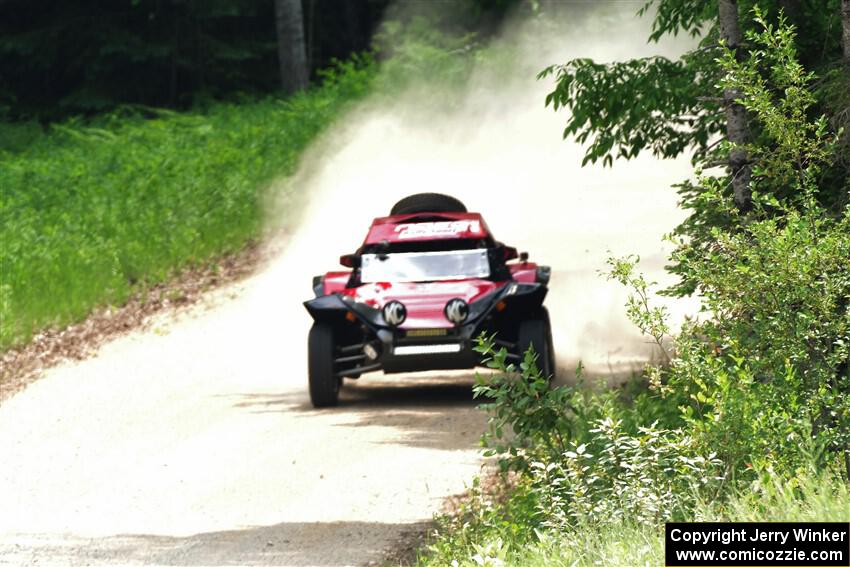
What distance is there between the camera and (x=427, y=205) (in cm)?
1670

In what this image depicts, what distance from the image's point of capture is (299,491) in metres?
11.0

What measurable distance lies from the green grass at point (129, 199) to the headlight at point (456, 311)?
6584 millimetres

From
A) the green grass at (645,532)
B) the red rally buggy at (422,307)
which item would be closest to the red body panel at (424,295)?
the red rally buggy at (422,307)

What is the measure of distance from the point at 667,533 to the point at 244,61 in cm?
3732

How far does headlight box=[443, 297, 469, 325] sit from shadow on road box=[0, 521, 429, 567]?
4.04 meters

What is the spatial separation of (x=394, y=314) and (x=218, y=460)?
2.55 meters

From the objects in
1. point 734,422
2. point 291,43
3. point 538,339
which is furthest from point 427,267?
point 291,43

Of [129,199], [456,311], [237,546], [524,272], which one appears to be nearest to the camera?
[237,546]

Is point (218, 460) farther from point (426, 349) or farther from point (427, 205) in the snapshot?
point (427, 205)

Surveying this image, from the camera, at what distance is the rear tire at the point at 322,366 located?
14.0m

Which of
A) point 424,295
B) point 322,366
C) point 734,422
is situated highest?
point 424,295

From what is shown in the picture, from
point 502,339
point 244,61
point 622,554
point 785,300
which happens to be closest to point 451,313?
point 502,339

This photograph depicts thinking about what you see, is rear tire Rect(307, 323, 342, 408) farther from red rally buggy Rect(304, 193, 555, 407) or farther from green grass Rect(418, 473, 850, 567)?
green grass Rect(418, 473, 850, 567)

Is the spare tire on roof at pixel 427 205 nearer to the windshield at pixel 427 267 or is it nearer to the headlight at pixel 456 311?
the windshield at pixel 427 267
